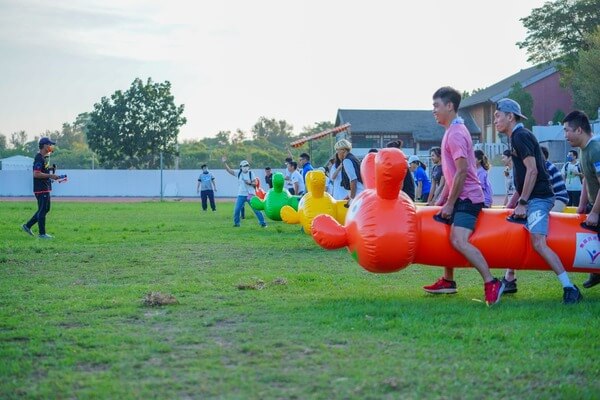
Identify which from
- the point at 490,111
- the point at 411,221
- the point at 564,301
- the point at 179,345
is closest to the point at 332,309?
the point at 411,221

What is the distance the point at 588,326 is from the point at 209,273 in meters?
5.12

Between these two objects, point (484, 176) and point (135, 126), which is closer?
point (484, 176)

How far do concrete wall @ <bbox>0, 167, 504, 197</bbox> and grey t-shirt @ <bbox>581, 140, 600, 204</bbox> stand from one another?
38445 millimetres

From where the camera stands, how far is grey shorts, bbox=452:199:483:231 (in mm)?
7449

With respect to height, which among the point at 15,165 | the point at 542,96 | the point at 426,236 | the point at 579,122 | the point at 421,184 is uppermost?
the point at 542,96

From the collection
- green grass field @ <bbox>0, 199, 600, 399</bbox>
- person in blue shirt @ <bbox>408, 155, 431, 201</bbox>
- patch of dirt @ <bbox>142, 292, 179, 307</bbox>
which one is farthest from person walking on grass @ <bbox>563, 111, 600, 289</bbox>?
person in blue shirt @ <bbox>408, 155, 431, 201</bbox>

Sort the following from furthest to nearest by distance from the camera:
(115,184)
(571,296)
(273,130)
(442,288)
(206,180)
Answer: (273,130)
(115,184)
(206,180)
(442,288)
(571,296)

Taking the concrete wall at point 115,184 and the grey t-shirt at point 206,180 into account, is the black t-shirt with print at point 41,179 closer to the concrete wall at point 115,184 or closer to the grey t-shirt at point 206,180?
the grey t-shirt at point 206,180

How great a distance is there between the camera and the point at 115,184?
45969mm

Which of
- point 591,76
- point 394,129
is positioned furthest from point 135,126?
point 591,76

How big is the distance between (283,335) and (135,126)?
48.0m

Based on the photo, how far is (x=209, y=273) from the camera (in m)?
9.88

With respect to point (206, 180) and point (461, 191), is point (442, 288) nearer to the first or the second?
point (461, 191)

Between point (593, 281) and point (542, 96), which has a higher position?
point (542, 96)
